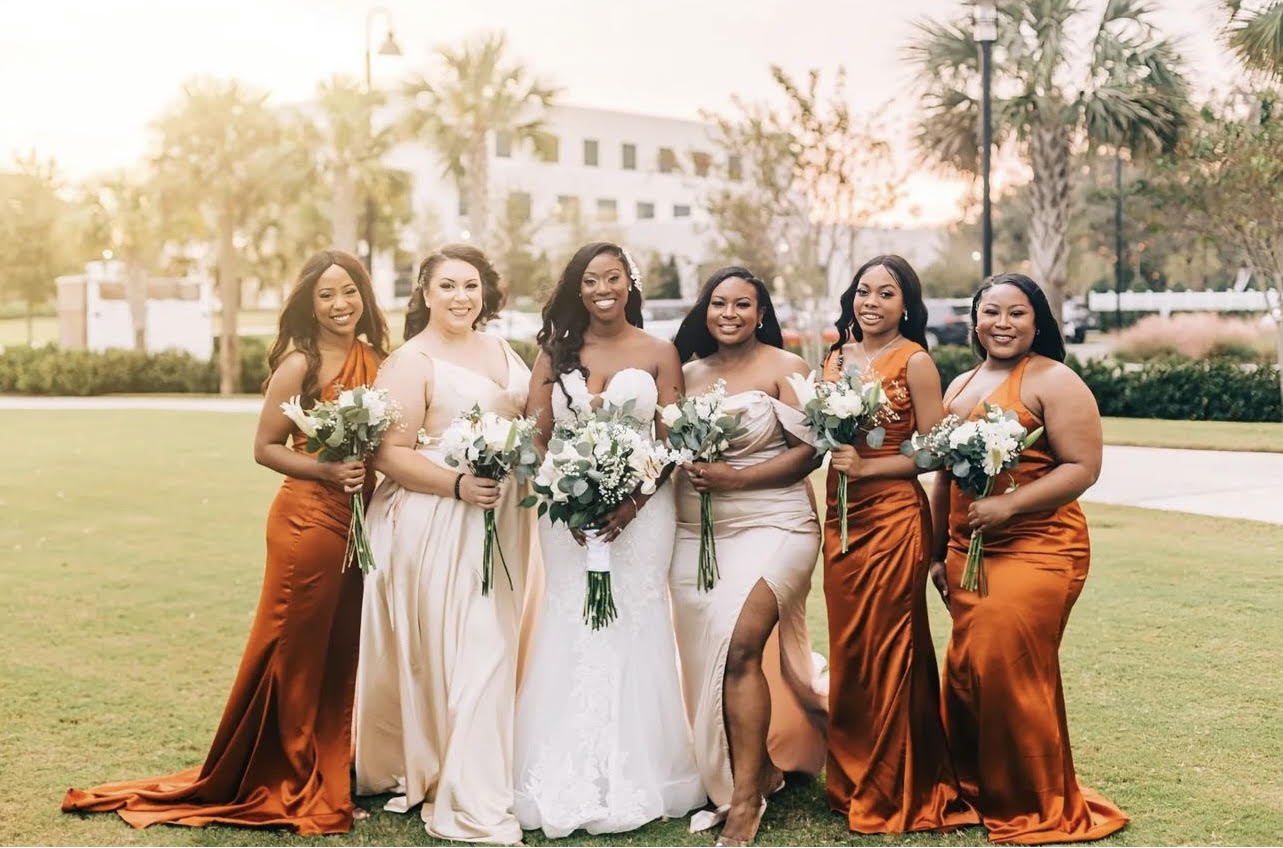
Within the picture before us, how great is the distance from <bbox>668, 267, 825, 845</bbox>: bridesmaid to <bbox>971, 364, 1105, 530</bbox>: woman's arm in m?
0.83

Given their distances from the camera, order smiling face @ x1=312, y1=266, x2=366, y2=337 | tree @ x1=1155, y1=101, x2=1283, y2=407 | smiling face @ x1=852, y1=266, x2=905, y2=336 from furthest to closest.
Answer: tree @ x1=1155, y1=101, x2=1283, y2=407 < smiling face @ x1=312, y1=266, x2=366, y2=337 < smiling face @ x1=852, y1=266, x2=905, y2=336

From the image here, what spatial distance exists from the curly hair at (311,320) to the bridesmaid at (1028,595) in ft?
8.57

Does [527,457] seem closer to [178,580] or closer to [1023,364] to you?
[1023,364]

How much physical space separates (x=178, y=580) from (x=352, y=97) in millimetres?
29082

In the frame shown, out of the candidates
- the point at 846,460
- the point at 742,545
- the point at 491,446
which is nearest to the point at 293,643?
the point at 491,446

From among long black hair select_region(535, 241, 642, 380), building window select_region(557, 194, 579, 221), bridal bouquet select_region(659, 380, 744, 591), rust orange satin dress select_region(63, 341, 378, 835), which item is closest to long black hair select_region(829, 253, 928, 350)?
bridal bouquet select_region(659, 380, 744, 591)

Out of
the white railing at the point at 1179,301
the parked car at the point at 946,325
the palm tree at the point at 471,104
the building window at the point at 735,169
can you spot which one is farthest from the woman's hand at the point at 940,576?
the white railing at the point at 1179,301

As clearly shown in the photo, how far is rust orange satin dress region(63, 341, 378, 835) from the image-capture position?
5.73m

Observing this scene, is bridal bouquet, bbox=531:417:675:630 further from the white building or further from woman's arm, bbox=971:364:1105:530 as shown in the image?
the white building

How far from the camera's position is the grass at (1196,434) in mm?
19750

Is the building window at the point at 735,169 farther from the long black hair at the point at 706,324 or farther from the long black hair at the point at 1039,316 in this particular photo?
the long black hair at the point at 1039,316

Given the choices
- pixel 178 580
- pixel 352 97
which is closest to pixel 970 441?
pixel 178 580

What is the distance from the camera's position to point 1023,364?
18.1 feet

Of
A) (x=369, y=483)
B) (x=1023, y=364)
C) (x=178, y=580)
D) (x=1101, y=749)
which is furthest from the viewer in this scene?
(x=178, y=580)
